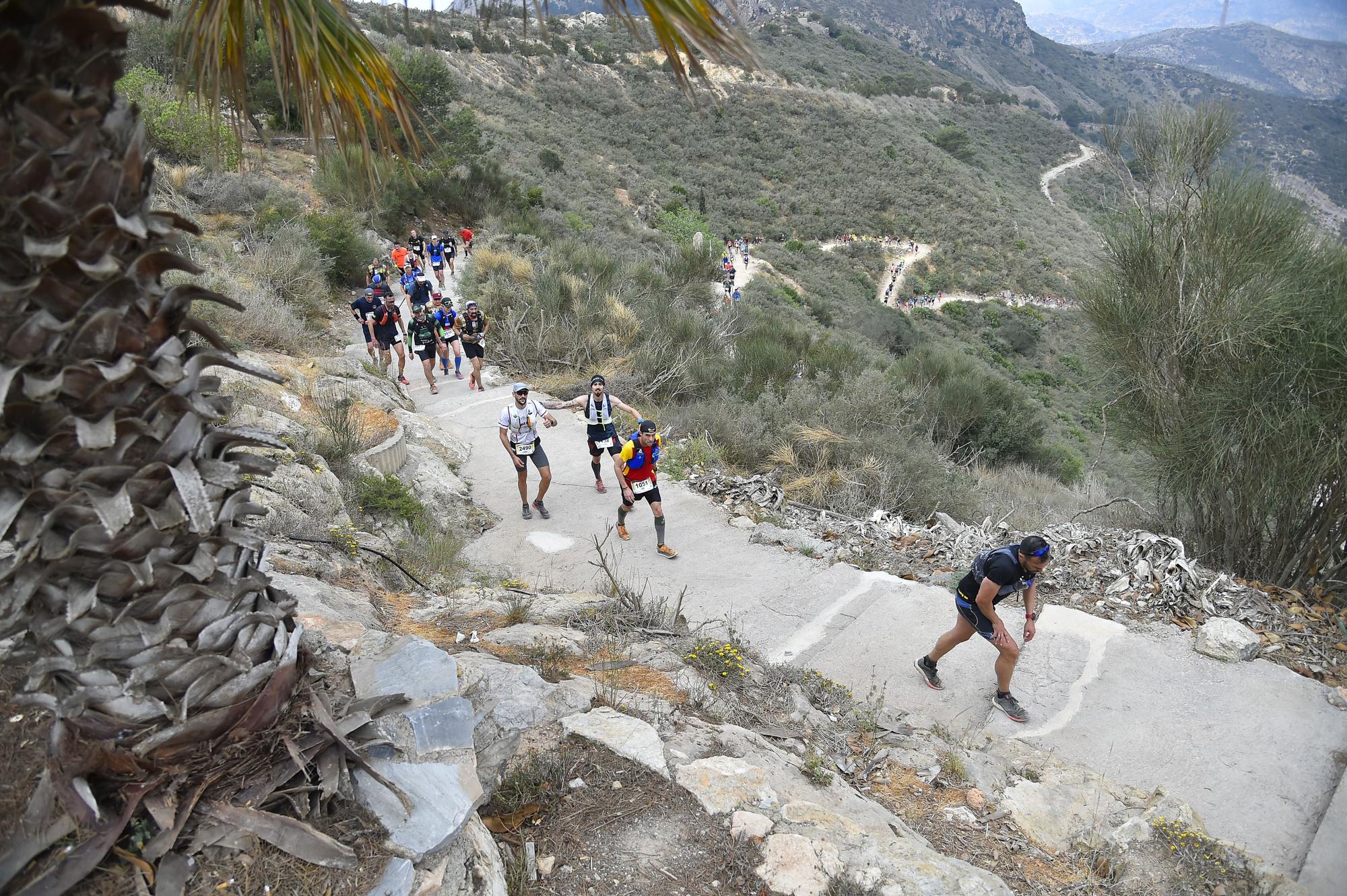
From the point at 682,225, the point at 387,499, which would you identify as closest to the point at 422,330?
the point at 387,499

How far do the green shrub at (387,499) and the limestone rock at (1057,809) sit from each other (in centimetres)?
625

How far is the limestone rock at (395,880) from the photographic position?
2285 millimetres

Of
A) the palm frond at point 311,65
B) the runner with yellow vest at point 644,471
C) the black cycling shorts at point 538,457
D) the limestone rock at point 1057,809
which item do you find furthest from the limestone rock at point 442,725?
the black cycling shorts at point 538,457

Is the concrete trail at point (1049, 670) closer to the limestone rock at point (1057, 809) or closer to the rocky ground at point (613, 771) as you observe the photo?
the rocky ground at point (613, 771)

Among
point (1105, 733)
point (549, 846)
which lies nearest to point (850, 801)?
point (549, 846)

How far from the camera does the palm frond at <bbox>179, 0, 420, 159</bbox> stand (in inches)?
99.7

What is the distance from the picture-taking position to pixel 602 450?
960cm

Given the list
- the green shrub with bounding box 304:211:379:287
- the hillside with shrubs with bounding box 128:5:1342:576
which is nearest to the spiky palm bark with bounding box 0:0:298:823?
the hillside with shrubs with bounding box 128:5:1342:576

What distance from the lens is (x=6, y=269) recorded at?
1.79 m

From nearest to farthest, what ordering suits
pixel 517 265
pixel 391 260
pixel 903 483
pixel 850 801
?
pixel 850 801, pixel 903 483, pixel 517 265, pixel 391 260

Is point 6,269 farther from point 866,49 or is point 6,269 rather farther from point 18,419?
point 866,49

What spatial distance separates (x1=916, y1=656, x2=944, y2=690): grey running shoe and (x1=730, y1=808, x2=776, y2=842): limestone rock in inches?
133

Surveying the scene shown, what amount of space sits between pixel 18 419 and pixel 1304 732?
24.9 feet

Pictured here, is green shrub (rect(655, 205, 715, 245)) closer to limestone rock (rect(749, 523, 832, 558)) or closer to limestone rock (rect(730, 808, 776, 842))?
limestone rock (rect(749, 523, 832, 558))
